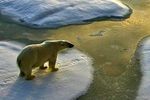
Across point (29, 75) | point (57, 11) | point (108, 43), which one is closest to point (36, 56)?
point (29, 75)

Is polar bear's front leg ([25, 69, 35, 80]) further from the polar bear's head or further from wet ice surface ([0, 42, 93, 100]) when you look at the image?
the polar bear's head

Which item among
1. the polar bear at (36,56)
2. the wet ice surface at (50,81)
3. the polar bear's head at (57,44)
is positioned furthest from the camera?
the polar bear's head at (57,44)

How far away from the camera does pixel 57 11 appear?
730cm

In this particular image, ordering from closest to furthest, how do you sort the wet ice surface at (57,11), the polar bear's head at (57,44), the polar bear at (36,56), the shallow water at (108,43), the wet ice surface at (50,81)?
the wet ice surface at (50,81)
the polar bear at (36,56)
the shallow water at (108,43)
the polar bear's head at (57,44)
the wet ice surface at (57,11)

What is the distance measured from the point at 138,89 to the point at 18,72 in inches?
58.6

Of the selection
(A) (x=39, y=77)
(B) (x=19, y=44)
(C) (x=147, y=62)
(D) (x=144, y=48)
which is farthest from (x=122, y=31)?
(A) (x=39, y=77)

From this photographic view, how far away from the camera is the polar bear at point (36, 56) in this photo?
4.70 meters

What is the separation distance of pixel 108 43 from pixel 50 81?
1.55 metres

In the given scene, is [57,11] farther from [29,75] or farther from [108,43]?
[29,75]

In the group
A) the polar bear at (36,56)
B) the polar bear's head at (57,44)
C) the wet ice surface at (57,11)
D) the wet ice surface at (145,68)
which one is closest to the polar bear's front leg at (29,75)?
the polar bear at (36,56)

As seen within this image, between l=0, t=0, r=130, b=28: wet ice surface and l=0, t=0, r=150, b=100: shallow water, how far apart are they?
0.23 metres

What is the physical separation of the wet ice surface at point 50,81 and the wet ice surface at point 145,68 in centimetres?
65

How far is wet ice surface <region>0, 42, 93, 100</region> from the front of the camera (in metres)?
4.53

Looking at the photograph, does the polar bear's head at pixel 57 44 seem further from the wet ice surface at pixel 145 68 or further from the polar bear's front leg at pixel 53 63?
the wet ice surface at pixel 145 68
